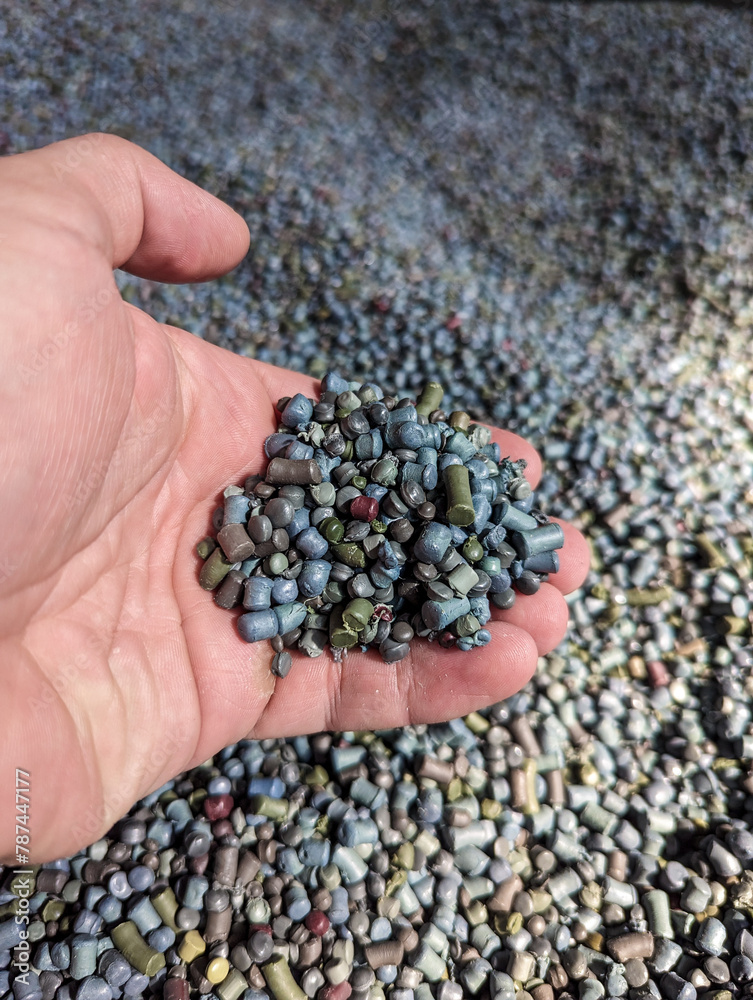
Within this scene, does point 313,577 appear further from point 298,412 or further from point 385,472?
point 298,412

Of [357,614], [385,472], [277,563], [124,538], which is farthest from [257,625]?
[385,472]

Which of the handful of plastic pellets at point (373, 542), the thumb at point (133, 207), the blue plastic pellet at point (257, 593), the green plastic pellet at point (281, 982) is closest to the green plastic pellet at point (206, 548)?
the handful of plastic pellets at point (373, 542)

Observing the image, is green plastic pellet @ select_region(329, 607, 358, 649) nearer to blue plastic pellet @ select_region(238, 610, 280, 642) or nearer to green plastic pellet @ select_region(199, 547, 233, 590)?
blue plastic pellet @ select_region(238, 610, 280, 642)

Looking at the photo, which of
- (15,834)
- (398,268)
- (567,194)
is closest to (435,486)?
(15,834)

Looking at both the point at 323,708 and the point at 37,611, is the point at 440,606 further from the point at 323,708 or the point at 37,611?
the point at 37,611

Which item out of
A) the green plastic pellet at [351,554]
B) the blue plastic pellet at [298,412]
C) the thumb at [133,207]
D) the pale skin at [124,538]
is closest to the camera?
the pale skin at [124,538]

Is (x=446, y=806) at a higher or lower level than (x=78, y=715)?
lower

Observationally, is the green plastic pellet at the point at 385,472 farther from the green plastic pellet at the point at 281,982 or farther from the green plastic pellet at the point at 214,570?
the green plastic pellet at the point at 281,982
